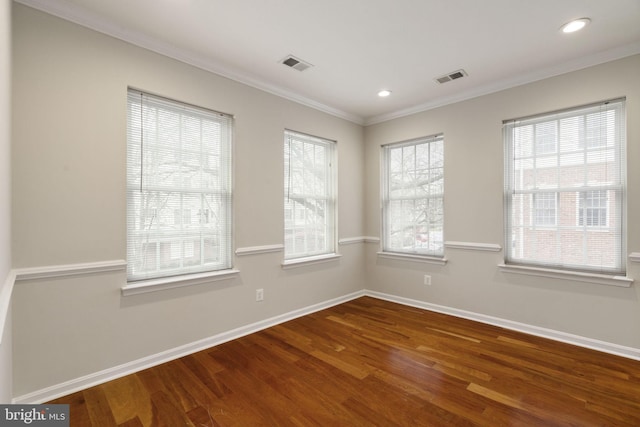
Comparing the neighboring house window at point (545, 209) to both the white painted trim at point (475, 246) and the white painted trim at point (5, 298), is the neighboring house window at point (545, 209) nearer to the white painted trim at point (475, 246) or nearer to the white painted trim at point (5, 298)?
the white painted trim at point (475, 246)

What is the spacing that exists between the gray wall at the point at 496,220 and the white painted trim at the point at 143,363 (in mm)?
1887

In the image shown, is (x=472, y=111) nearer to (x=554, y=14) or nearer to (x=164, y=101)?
(x=554, y=14)

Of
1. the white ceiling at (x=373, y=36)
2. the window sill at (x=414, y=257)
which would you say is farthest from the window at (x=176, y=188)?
the window sill at (x=414, y=257)

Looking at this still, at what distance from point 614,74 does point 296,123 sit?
122 inches

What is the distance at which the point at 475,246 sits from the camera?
3545mm

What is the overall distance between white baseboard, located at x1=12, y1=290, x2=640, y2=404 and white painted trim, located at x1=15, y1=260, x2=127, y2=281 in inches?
30.0

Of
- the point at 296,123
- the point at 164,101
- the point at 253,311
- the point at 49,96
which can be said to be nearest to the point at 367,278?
the point at 253,311

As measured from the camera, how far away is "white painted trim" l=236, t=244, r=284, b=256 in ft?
10.3

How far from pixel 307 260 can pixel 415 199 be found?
170 cm

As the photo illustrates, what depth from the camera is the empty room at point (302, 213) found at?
6.64 feet

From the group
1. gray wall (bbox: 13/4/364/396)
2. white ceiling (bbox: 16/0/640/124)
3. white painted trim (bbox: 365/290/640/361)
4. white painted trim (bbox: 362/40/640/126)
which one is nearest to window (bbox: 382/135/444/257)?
white painted trim (bbox: 362/40/640/126)

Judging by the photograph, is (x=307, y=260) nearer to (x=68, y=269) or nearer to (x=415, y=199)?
(x=415, y=199)

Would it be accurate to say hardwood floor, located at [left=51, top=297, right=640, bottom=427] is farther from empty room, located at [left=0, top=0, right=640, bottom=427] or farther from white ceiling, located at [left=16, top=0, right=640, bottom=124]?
white ceiling, located at [left=16, top=0, right=640, bottom=124]

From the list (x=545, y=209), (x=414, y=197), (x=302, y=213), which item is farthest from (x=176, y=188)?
(x=545, y=209)
